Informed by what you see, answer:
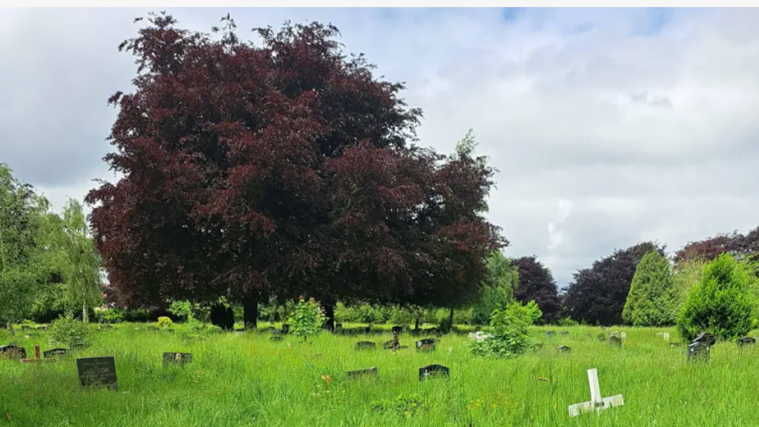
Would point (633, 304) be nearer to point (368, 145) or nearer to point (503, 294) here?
point (503, 294)

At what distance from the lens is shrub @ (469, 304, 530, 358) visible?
11.1 metres

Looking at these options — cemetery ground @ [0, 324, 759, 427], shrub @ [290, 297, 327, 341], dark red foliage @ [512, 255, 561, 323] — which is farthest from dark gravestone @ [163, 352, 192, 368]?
dark red foliage @ [512, 255, 561, 323]

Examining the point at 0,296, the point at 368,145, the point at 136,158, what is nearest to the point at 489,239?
the point at 368,145

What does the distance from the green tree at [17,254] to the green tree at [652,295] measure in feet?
113

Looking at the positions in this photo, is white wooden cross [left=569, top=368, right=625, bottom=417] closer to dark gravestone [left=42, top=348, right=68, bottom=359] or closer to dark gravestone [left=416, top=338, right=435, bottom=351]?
dark gravestone [left=416, top=338, right=435, bottom=351]

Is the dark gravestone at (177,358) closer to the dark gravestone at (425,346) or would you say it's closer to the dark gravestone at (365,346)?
the dark gravestone at (365,346)

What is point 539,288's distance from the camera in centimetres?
5109

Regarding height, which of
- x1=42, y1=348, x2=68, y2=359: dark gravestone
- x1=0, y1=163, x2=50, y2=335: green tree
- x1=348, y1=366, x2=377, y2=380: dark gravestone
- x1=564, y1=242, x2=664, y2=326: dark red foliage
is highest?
x1=0, y1=163, x2=50, y2=335: green tree

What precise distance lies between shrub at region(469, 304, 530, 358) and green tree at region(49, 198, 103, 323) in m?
23.2

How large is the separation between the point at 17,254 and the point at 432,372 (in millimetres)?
17510

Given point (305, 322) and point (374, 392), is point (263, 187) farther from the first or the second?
point (374, 392)

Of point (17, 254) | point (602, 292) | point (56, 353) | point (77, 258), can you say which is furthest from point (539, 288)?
point (56, 353)

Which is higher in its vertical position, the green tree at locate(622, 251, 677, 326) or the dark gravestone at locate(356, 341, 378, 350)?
the dark gravestone at locate(356, 341, 378, 350)

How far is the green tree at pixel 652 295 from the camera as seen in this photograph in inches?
1427
